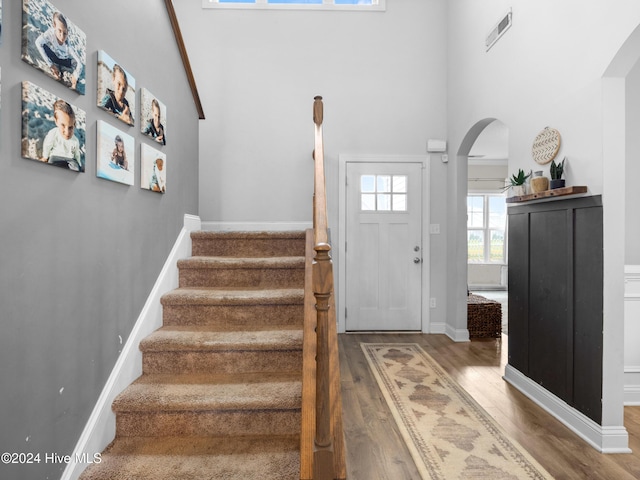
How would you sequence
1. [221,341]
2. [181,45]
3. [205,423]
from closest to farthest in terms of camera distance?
[205,423], [221,341], [181,45]

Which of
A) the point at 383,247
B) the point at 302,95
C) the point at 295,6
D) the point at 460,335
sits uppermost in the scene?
the point at 295,6

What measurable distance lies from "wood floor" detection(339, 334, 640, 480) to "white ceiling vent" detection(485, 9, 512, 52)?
285cm

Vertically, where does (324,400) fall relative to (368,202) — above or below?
below

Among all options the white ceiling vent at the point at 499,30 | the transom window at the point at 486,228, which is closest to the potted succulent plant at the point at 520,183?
the white ceiling vent at the point at 499,30

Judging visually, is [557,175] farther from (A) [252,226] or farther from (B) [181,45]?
(A) [252,226]

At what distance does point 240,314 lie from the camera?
2336 mm

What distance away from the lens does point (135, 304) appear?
206cm

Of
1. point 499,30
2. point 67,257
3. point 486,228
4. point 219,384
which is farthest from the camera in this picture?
point 486,228

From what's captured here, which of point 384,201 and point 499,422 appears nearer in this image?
point 499,422

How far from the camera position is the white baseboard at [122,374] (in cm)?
160

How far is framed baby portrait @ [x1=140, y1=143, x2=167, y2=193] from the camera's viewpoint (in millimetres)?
2160

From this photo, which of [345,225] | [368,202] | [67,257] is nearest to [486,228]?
[368,202]

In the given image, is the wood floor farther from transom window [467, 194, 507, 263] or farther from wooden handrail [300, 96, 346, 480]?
transom window [467, 194, 507, 263]

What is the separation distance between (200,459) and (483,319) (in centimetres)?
A: 357
